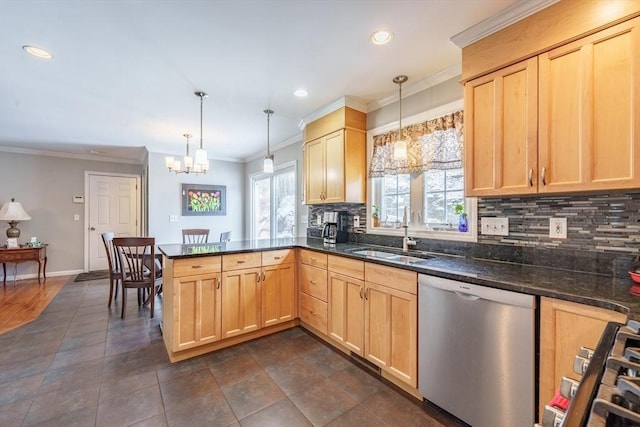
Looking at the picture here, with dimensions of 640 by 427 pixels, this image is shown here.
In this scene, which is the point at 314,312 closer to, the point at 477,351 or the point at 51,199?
the point at 477,351

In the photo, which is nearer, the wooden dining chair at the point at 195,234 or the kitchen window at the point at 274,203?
the wooden dining chair at the point at 195,234

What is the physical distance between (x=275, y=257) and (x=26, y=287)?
15.1 ft

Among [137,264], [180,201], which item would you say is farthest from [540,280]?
[180,201]

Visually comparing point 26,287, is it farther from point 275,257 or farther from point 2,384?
point 275,257

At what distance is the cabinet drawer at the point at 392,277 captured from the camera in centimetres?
182

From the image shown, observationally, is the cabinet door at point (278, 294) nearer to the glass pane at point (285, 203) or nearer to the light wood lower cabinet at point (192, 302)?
the light wood lower cabinet at point (192, 302)

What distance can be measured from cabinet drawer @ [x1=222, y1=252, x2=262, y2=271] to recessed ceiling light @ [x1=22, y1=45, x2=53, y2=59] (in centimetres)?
202

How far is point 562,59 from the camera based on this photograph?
149 cm

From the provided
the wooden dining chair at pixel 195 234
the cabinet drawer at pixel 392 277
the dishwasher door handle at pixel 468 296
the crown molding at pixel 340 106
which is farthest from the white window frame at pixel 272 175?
the dishwasher door handle at pixel 468 296

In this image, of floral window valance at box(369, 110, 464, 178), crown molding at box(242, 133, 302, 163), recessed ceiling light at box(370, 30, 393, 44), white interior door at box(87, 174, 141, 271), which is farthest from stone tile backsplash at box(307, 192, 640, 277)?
white interior door at box(87, 174, 141, 271)

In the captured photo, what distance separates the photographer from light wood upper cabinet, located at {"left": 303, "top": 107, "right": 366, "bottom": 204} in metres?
2.91

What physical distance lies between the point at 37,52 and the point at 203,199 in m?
3.72

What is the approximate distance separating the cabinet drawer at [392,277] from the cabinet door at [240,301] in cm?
112

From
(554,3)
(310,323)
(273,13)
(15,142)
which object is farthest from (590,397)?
(15,142)
